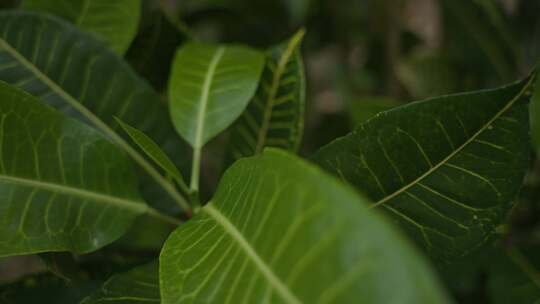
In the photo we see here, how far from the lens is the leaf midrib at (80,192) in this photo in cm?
48

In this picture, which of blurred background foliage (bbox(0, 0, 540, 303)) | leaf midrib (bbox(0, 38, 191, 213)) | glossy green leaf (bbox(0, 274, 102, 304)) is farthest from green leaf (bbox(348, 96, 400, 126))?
glossy green leaf (bbox(0, 274, 102, 304))

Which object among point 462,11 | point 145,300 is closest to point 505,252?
point 462,11

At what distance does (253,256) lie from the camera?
0.33 metres

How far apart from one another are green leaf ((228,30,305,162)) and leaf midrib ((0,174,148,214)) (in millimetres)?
140

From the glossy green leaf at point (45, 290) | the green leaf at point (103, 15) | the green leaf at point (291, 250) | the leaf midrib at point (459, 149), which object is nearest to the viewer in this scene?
the green leaf at point (291, 250)

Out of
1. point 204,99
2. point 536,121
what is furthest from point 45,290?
point 536,121

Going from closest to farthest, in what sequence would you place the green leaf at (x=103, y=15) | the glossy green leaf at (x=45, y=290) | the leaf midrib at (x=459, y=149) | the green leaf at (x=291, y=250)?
1. the green leaf at (x=291, y=250)
2. the leaf midrib at (x=459, y=149)
3. the glossy green leaf at (x=45, y=290)
4. the green leaf at (x=103, y=15)

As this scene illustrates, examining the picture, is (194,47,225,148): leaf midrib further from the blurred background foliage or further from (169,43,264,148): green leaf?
the blurred background foliage

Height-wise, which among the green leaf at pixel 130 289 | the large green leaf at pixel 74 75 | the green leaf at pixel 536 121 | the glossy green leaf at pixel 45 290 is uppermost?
the large green leaf at pixel 74 75

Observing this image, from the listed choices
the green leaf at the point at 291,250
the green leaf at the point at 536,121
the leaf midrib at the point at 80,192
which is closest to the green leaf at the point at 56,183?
the leaf midrib at the point at 80,192

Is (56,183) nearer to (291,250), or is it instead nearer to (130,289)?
(130,289)

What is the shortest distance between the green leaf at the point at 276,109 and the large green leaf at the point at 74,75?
97 mm

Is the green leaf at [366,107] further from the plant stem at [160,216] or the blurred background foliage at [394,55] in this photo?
the plant stem at [160,216]

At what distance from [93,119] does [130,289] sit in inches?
7.4
